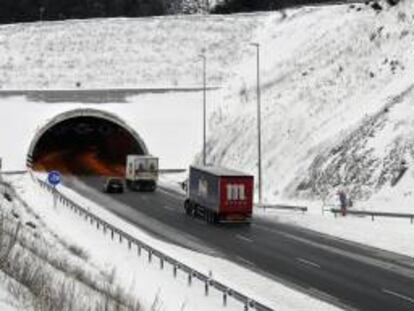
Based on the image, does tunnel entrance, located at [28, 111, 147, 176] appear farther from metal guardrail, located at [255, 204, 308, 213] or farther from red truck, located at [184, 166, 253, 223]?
red truck, located at [184, 166, 253, 223]

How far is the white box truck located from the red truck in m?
18.9

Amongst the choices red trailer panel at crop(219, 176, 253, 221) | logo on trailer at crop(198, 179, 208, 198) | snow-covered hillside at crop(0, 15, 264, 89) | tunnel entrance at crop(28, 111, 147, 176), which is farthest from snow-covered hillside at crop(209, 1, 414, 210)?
tunnel entrance at crop(28, 111, 147, 176)

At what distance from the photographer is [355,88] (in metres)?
61.0

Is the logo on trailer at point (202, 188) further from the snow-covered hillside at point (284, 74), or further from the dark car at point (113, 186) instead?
the dark car at point (113, 186)

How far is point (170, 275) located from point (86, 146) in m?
72.8

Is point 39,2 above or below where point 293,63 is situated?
above

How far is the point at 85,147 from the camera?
100438 mm

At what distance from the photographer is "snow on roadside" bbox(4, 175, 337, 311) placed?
24.4m

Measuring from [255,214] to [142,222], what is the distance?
325 inches

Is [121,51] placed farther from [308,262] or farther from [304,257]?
[308,262]

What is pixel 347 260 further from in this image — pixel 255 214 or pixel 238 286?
pixel 255 214

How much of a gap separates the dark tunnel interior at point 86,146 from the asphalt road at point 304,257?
1407 inches

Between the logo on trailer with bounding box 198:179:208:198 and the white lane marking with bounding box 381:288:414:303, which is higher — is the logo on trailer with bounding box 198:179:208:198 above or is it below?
above

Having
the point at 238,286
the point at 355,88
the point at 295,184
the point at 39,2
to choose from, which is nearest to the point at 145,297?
the point at 238,286
